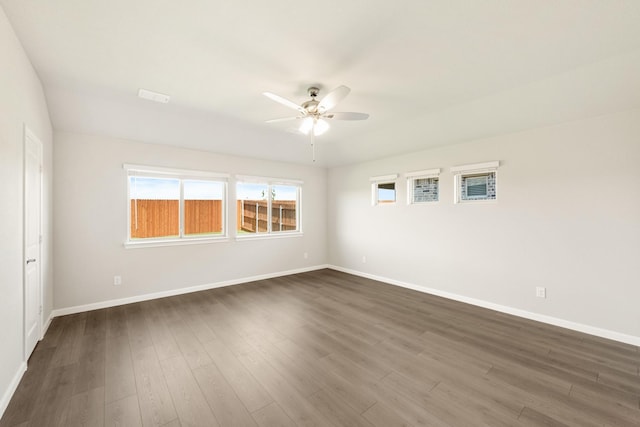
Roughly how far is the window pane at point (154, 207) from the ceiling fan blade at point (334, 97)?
3196 millimetres

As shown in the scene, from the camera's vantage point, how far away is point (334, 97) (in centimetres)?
247

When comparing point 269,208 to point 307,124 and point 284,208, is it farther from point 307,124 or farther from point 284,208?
point 307,124

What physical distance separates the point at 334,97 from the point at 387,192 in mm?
3206

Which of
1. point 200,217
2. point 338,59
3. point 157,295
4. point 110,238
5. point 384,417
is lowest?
point 384,417

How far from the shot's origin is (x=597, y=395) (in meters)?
2.01

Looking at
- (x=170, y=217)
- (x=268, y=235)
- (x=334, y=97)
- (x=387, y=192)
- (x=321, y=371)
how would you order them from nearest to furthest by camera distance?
(x=321, y=371)
(x=334, y=97)
(x=170, y=217)
(x=387, y=192)
(x=268, y=235)

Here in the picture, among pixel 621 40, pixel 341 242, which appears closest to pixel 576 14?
pixel 621 40

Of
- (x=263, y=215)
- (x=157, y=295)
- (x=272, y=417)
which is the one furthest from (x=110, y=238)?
(x=272, y=417)

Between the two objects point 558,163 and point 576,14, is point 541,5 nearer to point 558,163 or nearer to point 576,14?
point 576,14

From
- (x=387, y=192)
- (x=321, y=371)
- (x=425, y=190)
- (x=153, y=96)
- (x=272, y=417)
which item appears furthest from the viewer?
(x=387, y=192)

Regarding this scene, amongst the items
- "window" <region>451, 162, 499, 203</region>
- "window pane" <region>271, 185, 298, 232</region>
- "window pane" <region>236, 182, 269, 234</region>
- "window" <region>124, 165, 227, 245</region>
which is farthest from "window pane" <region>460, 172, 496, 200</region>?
"window" <region>124, 165, 227, 245</region>

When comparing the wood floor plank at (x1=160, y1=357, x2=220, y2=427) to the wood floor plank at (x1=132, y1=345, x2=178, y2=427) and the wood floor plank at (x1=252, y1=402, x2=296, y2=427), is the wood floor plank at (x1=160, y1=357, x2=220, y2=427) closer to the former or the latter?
the wood floor plank at (x1=132, y1=345, x2=178, y2=427)

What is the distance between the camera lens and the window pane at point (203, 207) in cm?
465

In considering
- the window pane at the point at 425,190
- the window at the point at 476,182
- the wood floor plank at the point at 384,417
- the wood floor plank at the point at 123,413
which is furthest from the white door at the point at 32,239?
the window at the point at 476,182
